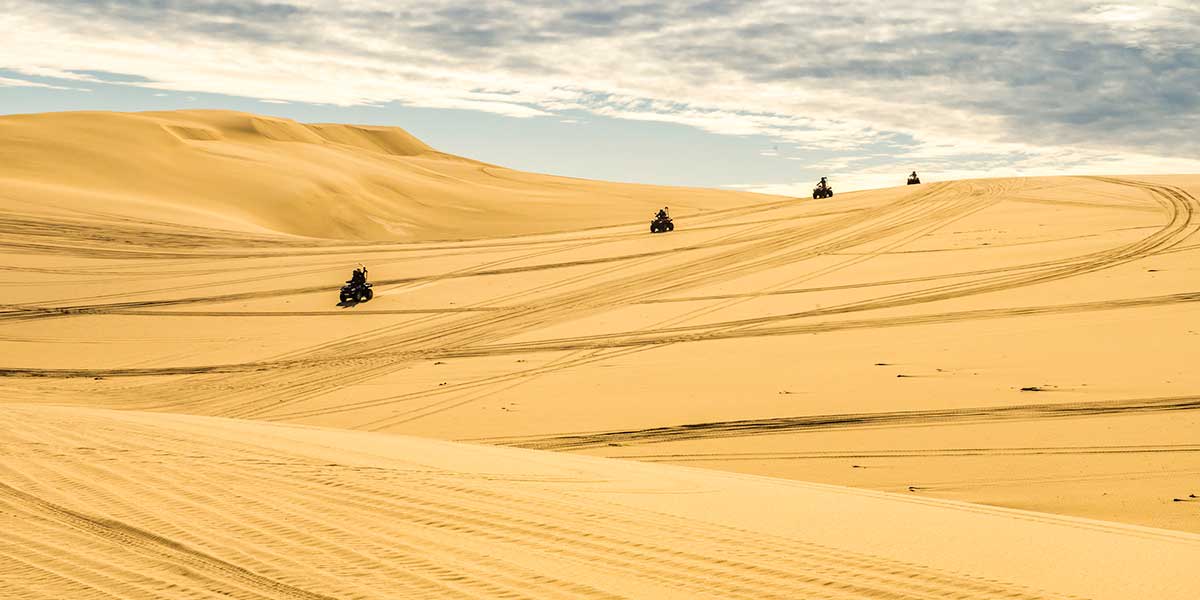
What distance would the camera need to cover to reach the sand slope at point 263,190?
36812 millimetres

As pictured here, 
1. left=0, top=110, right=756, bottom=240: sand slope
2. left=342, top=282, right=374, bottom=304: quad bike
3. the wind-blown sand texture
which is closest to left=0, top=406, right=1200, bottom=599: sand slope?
the wind-blown sand texture

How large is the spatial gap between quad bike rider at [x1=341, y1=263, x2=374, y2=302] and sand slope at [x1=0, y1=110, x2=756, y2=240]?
13.6 meters

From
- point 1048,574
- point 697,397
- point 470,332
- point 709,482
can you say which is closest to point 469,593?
point 1048,574

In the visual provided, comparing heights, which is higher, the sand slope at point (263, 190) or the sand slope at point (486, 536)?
the sand slope at point (263, 190)

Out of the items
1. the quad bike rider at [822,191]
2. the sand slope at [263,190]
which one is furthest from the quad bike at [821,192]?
the sand slope at [263,190]

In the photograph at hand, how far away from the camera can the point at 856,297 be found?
17938 mm

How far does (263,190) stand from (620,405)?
36809 mm

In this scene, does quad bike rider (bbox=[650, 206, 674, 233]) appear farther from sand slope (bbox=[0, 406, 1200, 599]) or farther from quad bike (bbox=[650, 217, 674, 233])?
sand slope (bbox=[0, 406, 1200, 599])

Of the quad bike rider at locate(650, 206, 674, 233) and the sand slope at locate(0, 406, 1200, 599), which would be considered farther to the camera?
the quad bike rider at locate(650, 206, 674, 233)

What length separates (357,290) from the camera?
20.6 metres

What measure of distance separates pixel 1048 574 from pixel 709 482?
294 cm

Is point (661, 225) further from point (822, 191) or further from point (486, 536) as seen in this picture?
point (486, 536)

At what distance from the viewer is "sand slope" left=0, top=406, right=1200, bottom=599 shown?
15.0 ft

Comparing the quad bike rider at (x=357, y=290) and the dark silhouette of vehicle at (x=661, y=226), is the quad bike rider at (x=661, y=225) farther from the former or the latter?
the quad bike rider at (x=357, y=290)
